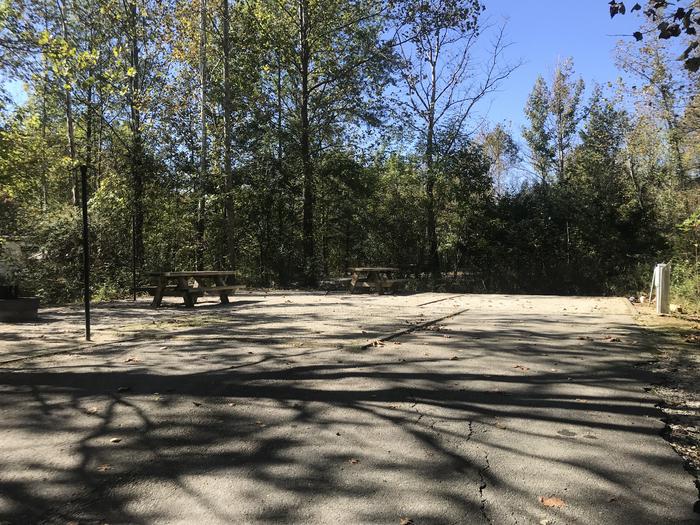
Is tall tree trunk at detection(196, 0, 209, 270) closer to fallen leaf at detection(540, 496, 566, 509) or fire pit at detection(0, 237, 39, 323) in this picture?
fire pit at detection(0, 237, 39, 323)

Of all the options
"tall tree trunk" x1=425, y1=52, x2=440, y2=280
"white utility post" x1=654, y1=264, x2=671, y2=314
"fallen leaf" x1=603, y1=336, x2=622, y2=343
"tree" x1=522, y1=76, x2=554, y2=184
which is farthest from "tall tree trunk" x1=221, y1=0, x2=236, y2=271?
"tree" x1=522, y1=76, x2=554, y2=184

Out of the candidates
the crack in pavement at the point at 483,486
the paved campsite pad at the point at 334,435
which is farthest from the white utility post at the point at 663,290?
the crack in pavement at the point at 483,486

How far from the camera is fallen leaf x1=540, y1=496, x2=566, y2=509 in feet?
8.73

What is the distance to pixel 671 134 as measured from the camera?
76.6 ft

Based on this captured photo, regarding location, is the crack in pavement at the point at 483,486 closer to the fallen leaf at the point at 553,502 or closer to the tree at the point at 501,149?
the fallen leaf at the point at 553,502

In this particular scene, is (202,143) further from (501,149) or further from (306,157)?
(501,149)

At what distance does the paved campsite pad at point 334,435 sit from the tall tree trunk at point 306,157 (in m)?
11.8

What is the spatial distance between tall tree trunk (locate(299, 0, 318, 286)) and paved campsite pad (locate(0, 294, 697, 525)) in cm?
1181

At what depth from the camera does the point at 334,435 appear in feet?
11.8

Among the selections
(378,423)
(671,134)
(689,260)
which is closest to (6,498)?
(378,423)

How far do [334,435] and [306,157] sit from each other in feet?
54.3

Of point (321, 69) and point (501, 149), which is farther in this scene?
point (501, 149)

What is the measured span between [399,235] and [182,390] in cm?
1754

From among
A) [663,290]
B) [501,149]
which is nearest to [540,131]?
[501,149]
